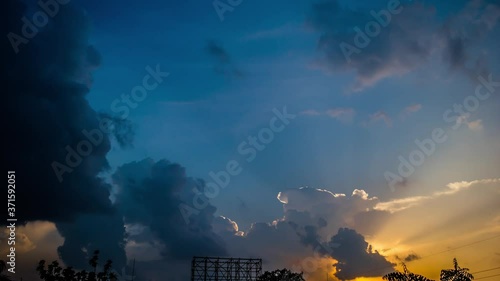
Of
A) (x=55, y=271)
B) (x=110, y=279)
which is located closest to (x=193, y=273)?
(x=110, y=279)

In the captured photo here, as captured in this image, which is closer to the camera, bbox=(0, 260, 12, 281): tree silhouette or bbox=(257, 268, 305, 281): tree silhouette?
bbox=(0, 260, 12, 281): tree silhouette

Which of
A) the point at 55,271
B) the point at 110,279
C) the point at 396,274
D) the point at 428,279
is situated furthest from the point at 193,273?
the point at 428,279

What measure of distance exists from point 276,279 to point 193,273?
31143 millimetres

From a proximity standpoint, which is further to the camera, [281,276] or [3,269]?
[281,276]

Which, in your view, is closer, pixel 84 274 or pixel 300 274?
pixel 84 274

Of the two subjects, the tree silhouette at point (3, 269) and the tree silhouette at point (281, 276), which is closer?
the tree silhouette at point (3, 269)

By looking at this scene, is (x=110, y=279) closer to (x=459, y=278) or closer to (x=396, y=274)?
(x=396, y=274)

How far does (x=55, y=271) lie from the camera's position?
245 feet

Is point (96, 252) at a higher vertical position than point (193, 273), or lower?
higher

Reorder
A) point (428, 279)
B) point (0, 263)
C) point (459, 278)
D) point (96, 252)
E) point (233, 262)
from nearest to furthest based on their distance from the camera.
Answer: point (0, 263), point (459, 278), point (233, 262), point (428, 279), point (96, 252)

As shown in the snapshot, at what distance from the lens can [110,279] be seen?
3098 inches

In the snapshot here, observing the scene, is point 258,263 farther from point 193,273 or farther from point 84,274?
point 84,274

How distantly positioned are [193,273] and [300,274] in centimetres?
3545

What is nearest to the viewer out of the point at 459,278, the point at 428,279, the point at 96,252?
the point at 459,278
